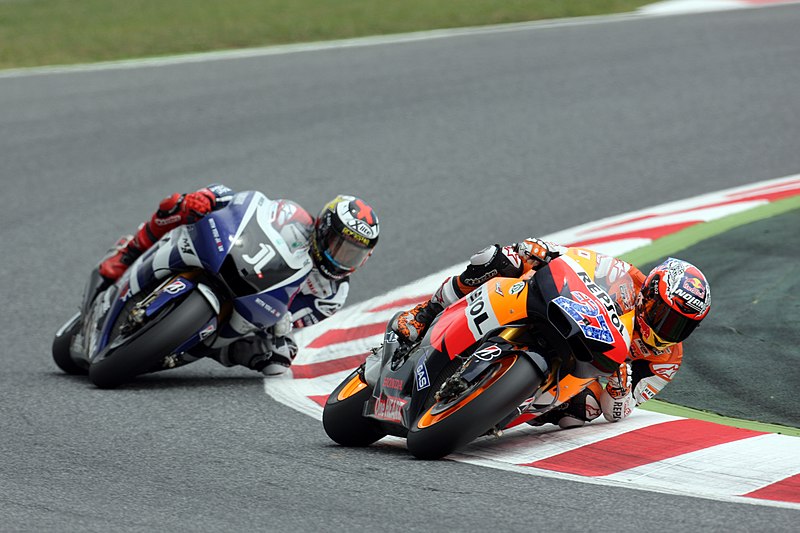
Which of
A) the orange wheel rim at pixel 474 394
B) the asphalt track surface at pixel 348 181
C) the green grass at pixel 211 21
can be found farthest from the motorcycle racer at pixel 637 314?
the green grass at pixel 211 21

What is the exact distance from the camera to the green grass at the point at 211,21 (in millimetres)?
17391

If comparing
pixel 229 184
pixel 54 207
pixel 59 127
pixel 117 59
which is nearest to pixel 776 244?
pixel 229 184

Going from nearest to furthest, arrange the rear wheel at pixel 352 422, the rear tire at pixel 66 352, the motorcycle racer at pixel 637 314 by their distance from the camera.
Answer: the motorcycle racer at pixel 637 314 → the rear wheel at pixel 352 422 → the rear tire at pixel 66 352

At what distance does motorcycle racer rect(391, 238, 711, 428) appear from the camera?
19.1 feet

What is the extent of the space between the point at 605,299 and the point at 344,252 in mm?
2106

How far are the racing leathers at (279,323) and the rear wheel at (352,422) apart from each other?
1471mm

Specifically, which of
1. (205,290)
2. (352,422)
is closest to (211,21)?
(205,290)

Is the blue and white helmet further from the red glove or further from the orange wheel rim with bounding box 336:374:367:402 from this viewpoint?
the orange wheel rim with bounding box 336:374:367:402

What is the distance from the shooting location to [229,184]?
1213 cm

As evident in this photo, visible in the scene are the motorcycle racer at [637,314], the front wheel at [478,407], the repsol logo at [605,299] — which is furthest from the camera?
the motorcycle racer at [637,314]

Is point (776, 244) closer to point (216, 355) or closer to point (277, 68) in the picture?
point (216, 355)

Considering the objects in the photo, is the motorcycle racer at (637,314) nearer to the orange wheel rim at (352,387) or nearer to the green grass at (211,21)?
the orange wheel rim at (352,387)

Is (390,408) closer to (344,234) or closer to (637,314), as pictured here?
(637,314)

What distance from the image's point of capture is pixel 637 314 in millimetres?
5992
